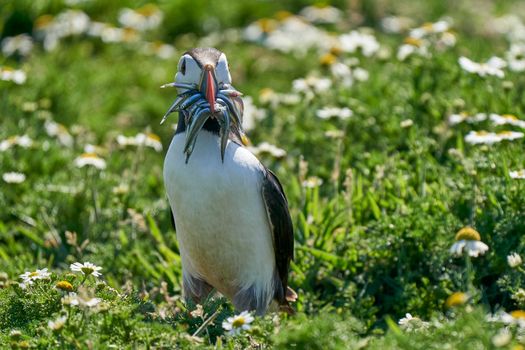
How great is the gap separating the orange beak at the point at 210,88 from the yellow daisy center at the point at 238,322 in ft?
3.73

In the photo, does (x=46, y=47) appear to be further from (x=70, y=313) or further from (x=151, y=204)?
(x=70, y=313)

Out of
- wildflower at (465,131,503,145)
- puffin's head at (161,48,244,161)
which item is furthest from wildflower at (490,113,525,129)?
puffin's head at (161,48,244,161)

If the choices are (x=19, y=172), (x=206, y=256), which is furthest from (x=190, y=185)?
(x=19, y=172)

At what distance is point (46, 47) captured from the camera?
401 inches

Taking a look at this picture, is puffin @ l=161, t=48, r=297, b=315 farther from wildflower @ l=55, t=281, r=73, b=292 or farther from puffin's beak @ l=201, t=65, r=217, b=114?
wildflower @ l=55, t=281, r=73, b=292

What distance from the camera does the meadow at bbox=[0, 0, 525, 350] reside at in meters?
4.46

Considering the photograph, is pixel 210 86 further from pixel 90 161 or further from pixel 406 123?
pixel 406 123

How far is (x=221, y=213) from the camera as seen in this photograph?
17.0 ft

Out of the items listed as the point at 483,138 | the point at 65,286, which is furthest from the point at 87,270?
the point at 483,138

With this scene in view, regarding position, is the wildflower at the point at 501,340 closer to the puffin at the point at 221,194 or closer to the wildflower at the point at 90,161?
the puffin at the point at 221,194

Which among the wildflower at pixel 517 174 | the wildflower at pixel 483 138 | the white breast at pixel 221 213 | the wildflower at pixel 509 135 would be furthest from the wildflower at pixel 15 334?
the wildflower at pixel 509 135

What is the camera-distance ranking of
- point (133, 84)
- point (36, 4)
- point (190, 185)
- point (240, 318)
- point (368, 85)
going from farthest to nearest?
point (36, 4) < point (133, 84) < point (368, 85) < point (190, 185) < point (240, 318)

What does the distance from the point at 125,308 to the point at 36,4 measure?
6.78 meters

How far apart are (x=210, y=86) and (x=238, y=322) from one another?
127 cm
